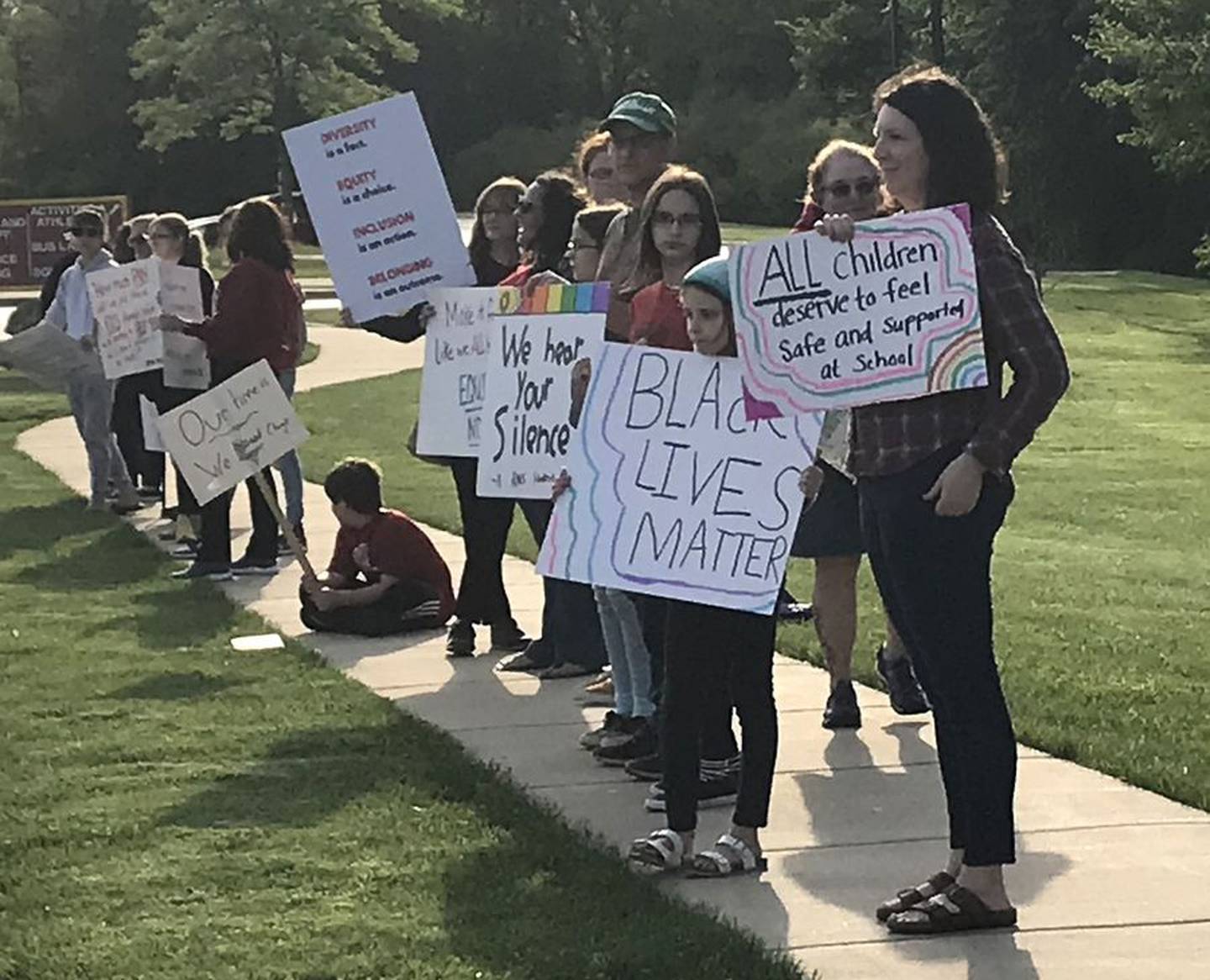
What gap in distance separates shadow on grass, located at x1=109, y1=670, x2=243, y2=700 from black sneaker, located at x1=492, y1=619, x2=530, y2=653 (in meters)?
1.16

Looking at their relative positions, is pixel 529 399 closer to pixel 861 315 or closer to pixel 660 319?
pixel 660 319

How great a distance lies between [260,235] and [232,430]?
924 millimetres

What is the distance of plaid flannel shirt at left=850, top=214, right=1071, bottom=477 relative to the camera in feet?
16.6

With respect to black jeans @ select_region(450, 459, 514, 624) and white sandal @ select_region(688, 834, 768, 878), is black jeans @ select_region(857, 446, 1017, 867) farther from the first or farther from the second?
black jeans @ select_region(450, 459, 514, 624)

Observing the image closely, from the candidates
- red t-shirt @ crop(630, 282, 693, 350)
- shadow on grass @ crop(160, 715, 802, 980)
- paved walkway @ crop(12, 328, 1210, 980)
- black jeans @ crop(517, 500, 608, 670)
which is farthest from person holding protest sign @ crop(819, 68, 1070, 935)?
black jeans @ crop(517, 500, 608, 670)

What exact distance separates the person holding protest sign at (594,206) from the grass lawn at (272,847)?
1.67m

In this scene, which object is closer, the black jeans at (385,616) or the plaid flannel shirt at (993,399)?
the plaid flannel shirt at (993,399)

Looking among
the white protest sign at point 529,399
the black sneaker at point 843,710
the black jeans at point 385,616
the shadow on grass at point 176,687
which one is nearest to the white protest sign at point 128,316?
the black jeans at point 385,616

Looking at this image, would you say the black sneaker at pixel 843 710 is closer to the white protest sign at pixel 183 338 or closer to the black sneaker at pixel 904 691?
the black sneaker at pixel 904 691

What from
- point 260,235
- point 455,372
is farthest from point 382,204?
point 260,235

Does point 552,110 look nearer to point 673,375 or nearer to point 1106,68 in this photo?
→ point 1106,68

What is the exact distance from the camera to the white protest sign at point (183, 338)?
1208 centimetres

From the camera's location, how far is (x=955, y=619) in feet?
17.2

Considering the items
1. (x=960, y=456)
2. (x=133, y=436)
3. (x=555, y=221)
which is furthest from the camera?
(x=133, y=436)
